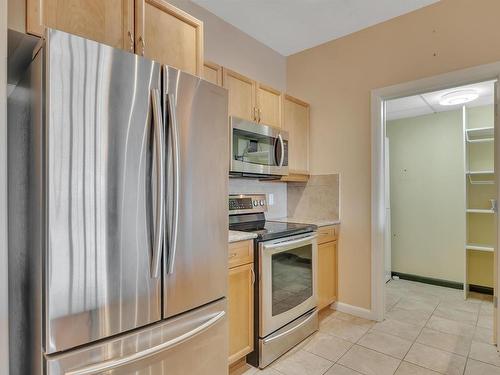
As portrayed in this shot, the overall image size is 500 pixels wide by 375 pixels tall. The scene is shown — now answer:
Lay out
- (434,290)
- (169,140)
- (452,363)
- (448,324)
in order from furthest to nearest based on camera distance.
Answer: (434,290) → (448,324) → (452,363) → (169,140)

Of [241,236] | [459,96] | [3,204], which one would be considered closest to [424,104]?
[459,96]

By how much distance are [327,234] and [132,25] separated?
2277 mm

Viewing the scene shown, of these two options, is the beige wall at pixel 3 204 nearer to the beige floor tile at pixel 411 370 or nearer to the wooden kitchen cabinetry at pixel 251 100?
the wooden kitchen cabinetry at pixel 251 100

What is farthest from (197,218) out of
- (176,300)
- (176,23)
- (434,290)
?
(434,290)

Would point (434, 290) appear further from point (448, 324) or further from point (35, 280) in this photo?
point (35, 280)

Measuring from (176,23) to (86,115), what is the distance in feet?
3.13

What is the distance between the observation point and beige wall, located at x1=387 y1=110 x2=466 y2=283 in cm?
375

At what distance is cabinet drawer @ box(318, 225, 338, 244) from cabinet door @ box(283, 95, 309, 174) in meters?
0.64

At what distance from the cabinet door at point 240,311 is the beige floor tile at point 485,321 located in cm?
218

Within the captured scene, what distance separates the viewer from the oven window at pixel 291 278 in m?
2.15

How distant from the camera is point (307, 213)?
322cm

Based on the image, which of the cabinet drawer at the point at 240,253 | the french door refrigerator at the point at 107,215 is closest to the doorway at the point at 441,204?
the cabinet drawer at the point at 240,253

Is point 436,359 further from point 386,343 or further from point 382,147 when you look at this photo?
point 382,147

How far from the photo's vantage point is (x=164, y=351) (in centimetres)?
125
